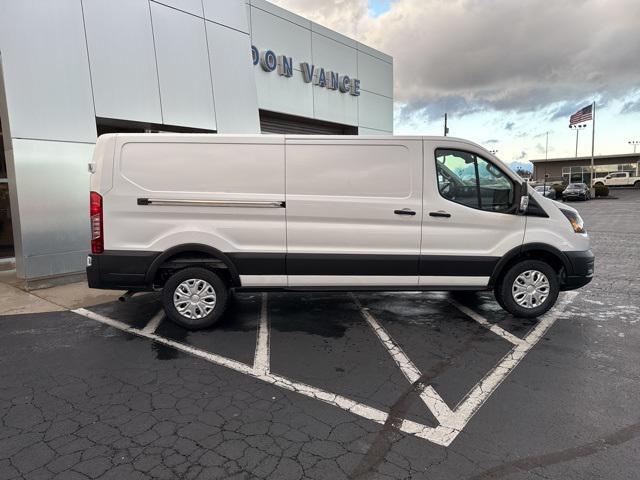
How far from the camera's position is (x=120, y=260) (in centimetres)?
498

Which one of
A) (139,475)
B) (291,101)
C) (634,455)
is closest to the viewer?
(139,475)

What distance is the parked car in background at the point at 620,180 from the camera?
48.5 m

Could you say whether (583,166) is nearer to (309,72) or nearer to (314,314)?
(309,72)

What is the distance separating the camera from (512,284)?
535 centimetres

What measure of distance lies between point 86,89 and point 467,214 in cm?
714

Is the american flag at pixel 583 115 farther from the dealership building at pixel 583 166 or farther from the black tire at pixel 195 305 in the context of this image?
the black tire at pixel 195 305

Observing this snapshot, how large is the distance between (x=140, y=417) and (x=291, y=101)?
467 inches

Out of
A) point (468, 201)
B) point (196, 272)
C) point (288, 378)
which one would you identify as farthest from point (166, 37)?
point (288, 378)

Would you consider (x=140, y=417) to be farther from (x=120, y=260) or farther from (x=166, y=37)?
(x=166, y=37)

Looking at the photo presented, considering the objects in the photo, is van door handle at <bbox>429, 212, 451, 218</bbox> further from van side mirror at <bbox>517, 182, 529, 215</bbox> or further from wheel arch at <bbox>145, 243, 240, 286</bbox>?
wheel arch at <bbox>145, 243, 240, 286</bbox>

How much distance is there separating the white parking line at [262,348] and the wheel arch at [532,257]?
2730 millimetres

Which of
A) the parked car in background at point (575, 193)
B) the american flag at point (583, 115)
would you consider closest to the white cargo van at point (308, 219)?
the parked car in background at point (575, 193)

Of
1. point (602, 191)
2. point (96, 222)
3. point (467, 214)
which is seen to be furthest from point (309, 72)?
point (602, 191)

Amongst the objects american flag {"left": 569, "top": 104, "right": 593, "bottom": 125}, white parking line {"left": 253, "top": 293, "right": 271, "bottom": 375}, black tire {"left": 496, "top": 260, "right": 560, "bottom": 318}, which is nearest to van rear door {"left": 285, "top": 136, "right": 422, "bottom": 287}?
white parking line {"left": 253, "top": 293, "right": 271, "bottom": 375}
